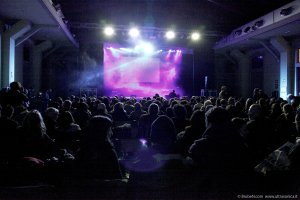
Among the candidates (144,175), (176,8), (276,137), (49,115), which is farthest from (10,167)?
(176,8)

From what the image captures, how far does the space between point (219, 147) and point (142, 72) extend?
18.0 metres

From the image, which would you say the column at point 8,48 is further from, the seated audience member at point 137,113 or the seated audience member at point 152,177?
the seated audience member at point 152,177

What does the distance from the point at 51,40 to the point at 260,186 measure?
17.0 m

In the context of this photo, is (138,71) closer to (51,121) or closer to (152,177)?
(51,121)

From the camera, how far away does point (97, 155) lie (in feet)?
10.3

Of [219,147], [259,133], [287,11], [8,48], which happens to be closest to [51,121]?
[219,147]

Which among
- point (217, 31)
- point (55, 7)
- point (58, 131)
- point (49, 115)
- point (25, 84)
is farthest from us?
point (217, 31)

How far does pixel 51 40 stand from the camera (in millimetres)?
18156

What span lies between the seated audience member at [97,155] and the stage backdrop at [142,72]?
17.4 m

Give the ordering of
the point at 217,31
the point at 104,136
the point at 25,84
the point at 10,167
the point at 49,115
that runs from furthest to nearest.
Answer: the point at 217,31
the point at 25,84
the point at 49,115
the point at 104,136
the point at 10,167

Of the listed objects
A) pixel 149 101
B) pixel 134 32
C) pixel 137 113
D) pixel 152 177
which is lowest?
pixel 152 177

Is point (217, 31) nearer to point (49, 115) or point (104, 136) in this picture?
point (49, 115)

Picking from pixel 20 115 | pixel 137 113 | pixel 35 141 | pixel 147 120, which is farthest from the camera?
pixel 137 113

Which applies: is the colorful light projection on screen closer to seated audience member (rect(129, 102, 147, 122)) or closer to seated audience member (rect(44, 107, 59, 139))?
seated audience member (rect(129, 102, 147, 122))
